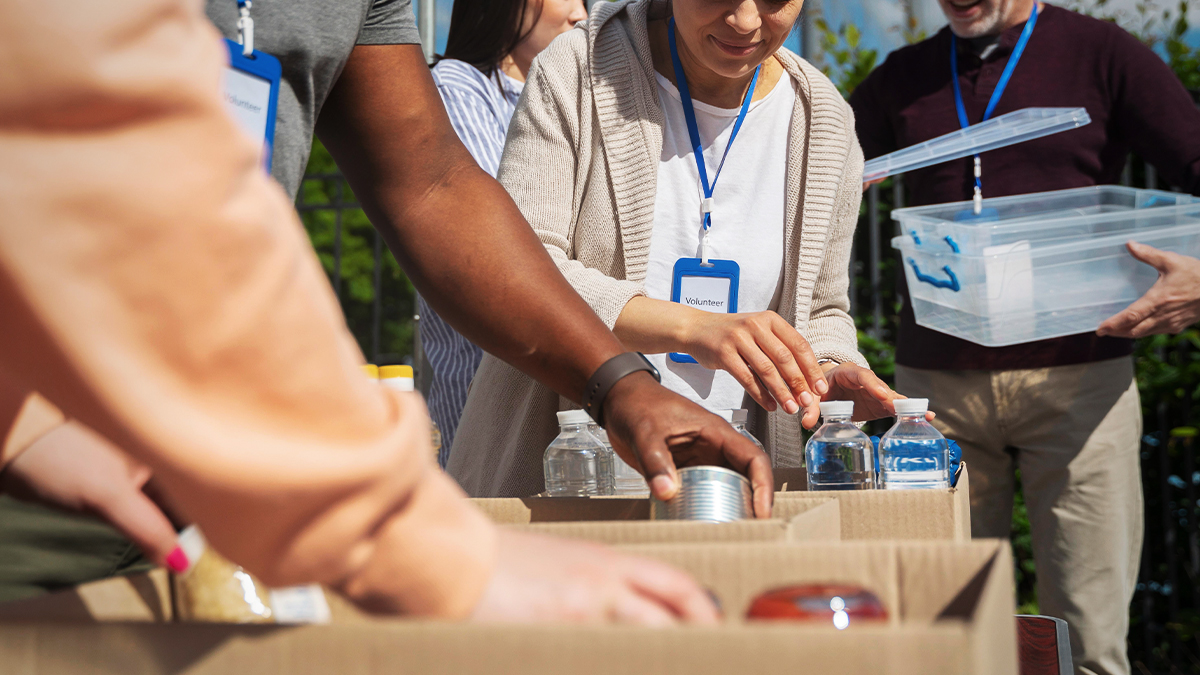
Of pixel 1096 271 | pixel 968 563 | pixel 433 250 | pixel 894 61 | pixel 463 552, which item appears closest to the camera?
pixel 463 552

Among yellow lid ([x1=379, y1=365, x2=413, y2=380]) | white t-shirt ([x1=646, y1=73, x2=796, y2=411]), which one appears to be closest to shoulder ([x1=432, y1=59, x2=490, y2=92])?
white t-shirt ([x1=646, y1=73, x2=796, y2=411])

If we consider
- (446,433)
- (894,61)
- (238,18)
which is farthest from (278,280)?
(894,61)

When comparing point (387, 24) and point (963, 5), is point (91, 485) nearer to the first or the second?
point (387, 24)

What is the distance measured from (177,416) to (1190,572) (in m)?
4.83

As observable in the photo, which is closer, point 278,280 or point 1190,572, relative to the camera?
point 278,280

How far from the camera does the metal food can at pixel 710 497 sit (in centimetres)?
105

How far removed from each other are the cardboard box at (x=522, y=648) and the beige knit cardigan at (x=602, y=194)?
1.35m

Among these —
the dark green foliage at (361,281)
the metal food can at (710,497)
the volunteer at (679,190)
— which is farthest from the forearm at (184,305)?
the dark green foliage at (361,281)

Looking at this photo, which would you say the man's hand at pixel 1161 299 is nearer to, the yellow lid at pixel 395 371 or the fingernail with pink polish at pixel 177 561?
the yellow lid at pixel 395 371

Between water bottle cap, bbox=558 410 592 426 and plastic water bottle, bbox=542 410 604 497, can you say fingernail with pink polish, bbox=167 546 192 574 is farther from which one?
plastic water bottle, bbox=542 410 604 497

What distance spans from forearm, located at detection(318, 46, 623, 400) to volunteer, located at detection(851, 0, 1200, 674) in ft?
7.38

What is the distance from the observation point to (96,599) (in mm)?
710

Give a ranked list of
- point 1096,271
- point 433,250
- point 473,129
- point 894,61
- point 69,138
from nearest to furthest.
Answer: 1. point 69,138
2. point 433,250
3. point 473,129
4. point 1096,271
5. point 894,61

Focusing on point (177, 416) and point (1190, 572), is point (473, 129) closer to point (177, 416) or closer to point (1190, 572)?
point (177, 416)
